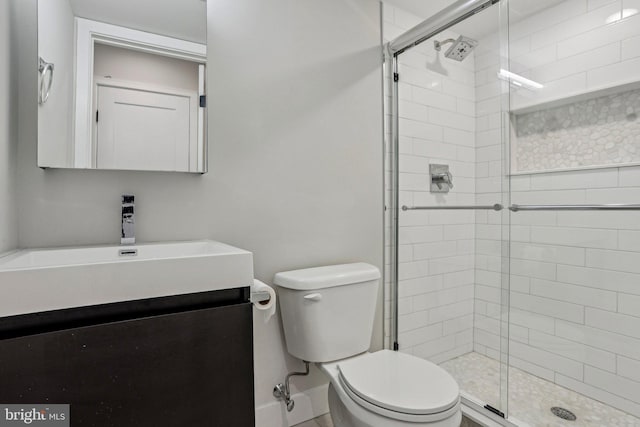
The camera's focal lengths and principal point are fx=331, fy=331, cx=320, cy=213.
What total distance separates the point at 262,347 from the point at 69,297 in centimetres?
92

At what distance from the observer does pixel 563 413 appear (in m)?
1.54

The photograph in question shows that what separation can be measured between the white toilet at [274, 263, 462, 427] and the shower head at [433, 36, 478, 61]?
1248 mm

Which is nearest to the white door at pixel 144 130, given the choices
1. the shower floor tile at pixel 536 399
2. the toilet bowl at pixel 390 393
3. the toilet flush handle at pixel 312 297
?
→ the toilet flush handle at pixel 312 297

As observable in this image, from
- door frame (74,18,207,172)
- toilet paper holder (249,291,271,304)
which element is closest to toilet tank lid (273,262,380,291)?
toilet paper holder (249,291,271,304)

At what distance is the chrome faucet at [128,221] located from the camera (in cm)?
123

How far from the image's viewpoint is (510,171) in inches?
63.6

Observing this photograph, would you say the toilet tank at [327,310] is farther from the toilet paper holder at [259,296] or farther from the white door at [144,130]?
the white door at [144,130]

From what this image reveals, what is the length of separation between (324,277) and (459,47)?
4.60 ft

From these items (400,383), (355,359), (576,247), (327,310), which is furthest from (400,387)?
(576,247)

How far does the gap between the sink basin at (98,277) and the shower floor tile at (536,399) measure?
1.38 meters

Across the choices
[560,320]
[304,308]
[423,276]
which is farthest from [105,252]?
[560,320]

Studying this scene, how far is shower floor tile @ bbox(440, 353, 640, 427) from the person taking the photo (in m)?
Result: 1.48

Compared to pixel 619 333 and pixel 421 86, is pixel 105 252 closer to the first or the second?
pixel 421 86

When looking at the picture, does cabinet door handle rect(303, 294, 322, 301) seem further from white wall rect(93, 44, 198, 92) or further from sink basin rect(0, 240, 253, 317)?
white wall rect(93, 44, 198, 92)
